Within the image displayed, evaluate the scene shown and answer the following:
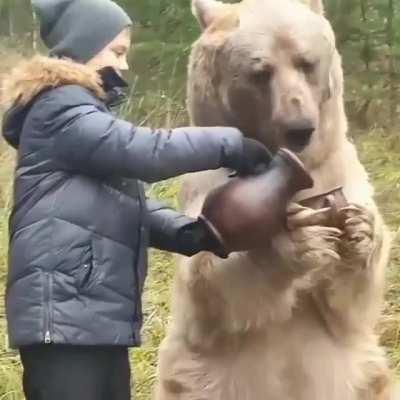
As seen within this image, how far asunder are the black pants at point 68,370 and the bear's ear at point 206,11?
131 centimetres

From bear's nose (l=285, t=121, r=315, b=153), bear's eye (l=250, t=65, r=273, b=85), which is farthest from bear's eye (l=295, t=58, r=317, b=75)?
bear's nose (l=285, t=121, r=315, b=153)

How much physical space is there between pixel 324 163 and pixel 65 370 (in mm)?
1264

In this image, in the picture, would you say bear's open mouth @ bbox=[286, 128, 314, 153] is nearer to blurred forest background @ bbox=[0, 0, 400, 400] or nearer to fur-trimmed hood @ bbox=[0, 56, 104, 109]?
fur-trimmed hood @ bbox=[0, 56, 104, 109]

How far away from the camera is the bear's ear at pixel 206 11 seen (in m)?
4.37

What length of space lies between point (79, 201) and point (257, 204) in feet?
1.99

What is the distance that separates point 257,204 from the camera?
3.91 meters

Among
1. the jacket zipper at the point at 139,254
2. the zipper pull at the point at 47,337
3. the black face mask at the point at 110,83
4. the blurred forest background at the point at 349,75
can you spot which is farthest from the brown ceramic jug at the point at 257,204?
the blurred forest background at the point at 349,75

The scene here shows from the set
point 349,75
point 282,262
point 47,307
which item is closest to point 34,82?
point 47,307

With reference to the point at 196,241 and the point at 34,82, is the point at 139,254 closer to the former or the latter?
the point at 196,241

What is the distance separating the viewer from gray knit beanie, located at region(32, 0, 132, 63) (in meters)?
3.97

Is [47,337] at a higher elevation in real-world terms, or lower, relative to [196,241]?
lower

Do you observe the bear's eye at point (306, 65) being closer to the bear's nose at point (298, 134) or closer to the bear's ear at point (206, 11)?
the bear's nose at point (298, 134)

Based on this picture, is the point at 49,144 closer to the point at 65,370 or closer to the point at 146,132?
the point at 146,132

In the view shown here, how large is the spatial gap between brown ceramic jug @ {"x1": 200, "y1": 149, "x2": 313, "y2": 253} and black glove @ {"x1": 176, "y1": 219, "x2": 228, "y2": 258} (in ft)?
0.15
